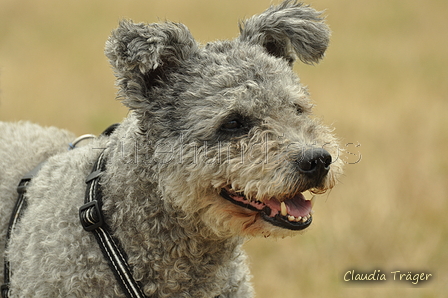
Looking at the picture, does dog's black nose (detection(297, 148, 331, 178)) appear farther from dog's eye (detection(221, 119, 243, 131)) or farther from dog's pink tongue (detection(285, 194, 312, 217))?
dog's eye (detection(221, 119, 243, 131))

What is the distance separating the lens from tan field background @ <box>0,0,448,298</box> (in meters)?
5.25

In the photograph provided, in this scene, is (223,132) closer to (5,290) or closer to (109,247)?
(109,247)

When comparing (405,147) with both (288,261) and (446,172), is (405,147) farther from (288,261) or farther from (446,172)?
(288,261)

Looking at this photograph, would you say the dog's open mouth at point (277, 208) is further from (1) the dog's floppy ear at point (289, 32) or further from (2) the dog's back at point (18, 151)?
(2) the dog's back at point (18, 151)

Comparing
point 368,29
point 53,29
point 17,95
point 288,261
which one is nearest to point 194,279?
point 288,261

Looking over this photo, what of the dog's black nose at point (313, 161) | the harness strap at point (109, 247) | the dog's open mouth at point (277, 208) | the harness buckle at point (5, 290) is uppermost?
the dog's black nose at point (313, 161)

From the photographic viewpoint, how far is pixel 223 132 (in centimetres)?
277

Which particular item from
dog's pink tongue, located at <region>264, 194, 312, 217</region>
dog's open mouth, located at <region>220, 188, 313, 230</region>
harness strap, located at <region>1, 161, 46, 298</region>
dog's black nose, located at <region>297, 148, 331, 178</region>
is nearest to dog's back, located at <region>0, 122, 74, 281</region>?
harness strap, located at <region>1, 161, 46, 298</region>

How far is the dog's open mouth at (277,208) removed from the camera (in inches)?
107

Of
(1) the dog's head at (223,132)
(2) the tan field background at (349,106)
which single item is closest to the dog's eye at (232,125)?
Answer: (1) the dog's head at (223,132)

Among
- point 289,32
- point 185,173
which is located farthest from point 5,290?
point 289,32

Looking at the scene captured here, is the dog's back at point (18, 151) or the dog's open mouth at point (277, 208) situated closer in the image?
the dog's open mouth at point (277, 208)

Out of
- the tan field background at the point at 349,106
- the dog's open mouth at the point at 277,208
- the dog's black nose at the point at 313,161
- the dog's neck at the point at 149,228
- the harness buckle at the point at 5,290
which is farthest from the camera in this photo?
the tan field background at the point at 349,106

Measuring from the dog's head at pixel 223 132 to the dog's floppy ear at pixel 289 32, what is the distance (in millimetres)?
335
